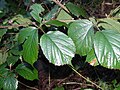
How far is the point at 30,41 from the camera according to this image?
28.3 inches

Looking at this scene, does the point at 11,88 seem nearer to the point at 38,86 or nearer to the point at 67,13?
Answer: the point at 67,13

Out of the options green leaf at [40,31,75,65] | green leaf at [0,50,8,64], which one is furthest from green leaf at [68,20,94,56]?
green leaf at [0,50,8,64]

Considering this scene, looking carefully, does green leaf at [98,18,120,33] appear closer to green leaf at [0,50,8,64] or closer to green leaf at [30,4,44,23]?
green leaf at [30,4,44,23]

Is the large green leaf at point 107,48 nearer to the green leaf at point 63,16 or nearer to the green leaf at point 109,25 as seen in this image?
the green leaf at point 109,25

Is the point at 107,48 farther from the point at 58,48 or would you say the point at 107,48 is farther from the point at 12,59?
the point at 12,59

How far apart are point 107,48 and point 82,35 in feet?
0.28

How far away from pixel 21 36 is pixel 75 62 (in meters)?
1.29

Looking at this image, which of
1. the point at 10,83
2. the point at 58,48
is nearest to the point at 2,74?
the point at 10,83

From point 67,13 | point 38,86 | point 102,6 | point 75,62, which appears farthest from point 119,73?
point 67,13

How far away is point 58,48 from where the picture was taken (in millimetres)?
707

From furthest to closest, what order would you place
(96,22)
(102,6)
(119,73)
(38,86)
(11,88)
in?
1. (102,6)
2. (38,86)
3. (119,73)
4. (11,88)
5. (96,22)

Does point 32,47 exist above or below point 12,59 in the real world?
above

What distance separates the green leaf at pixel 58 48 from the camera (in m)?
0.70

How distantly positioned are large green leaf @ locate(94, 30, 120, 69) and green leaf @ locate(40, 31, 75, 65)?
0.25 feet
